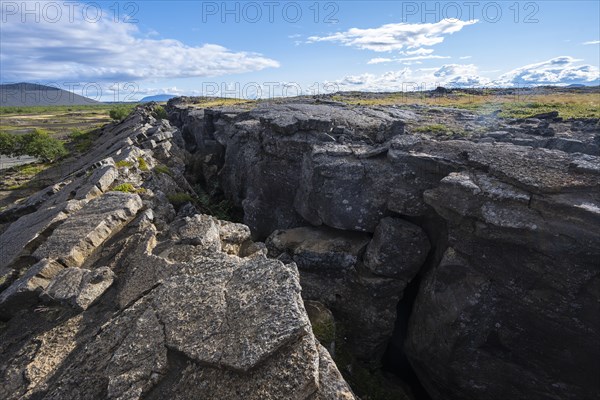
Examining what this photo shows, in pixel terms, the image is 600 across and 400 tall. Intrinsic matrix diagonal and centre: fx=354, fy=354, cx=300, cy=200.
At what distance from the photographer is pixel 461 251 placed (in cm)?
1417

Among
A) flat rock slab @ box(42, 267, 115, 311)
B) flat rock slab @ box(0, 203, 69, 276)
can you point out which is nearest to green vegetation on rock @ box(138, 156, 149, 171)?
flat rock slab @ box(0, 203, 69, 276)

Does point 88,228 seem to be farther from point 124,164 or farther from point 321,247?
point 124,164

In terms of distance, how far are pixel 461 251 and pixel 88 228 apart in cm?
1397

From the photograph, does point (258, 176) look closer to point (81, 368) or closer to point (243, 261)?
point (243, 261)

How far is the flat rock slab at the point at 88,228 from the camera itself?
1123 centimetres

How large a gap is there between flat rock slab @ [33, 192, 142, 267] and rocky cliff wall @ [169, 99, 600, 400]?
7.71 metres

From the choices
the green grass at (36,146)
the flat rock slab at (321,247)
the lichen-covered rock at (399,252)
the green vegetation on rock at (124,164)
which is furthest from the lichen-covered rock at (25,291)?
the green grass at (36,146)

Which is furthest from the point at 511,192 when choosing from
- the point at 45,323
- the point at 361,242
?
the point at 45,323

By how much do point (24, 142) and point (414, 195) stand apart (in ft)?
252

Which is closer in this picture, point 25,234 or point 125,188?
point 25,234

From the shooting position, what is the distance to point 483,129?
25672 millimetres

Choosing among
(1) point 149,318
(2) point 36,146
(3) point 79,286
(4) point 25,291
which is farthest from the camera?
(2) point 36,146

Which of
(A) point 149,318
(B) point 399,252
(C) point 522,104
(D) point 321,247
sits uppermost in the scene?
(C) point 522,104

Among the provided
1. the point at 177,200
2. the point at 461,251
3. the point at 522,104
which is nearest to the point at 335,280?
the point at 461,251
